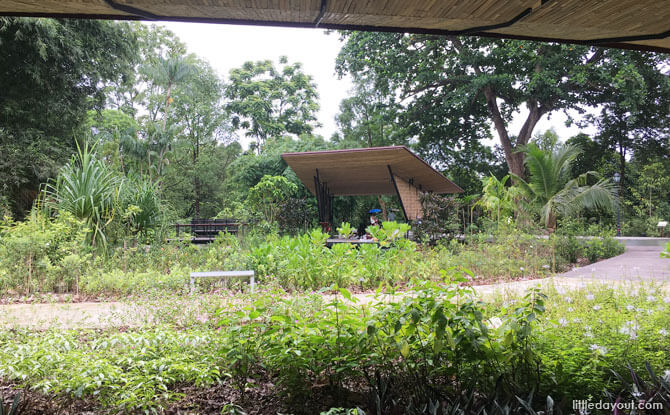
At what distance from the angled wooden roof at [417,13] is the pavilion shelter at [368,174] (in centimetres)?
743

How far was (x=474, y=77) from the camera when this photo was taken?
18047 mm

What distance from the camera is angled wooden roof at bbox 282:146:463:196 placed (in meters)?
10.4

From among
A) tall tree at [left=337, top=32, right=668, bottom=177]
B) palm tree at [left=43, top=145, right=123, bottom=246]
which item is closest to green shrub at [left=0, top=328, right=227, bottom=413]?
palm tree at [left=43, top=145, right=123, bottom=246]

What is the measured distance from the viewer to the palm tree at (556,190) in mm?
13109

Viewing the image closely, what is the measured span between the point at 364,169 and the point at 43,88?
11.3 metres

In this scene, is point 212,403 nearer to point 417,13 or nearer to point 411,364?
point 411,364

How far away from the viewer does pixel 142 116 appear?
3055cm

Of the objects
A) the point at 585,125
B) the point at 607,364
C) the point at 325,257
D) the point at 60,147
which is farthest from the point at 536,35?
the point at 585,125

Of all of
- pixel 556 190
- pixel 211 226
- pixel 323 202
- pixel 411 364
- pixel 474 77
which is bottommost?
pixel 411 364

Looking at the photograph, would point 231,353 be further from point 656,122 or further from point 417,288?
point 656,122

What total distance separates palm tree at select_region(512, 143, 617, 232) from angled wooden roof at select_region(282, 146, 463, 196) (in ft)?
9.58

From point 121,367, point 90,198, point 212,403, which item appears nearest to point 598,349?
point 212,403

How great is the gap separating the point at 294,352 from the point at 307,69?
29.5 metres

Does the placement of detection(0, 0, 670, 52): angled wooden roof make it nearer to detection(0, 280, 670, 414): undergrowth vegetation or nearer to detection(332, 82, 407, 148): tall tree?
detection(0, 280, 670, 414): undergrowth vegetation
